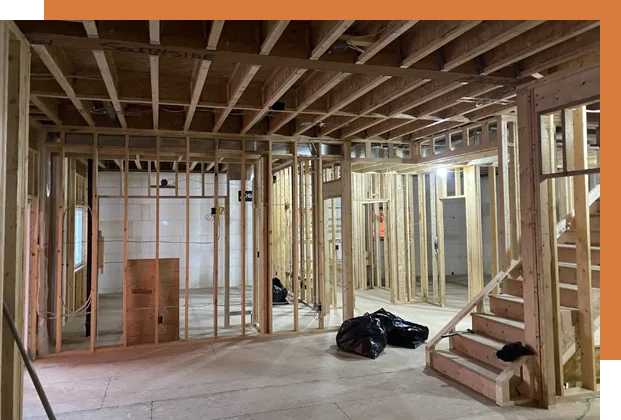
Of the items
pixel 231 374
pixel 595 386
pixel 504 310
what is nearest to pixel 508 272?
pixel 504 310

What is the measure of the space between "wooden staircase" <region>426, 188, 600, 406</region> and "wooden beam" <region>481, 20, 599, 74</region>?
82.8 inches

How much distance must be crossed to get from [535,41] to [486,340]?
2.82 meters

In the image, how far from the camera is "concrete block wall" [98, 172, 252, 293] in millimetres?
9258

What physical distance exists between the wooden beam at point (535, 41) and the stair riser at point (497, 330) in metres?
2.41

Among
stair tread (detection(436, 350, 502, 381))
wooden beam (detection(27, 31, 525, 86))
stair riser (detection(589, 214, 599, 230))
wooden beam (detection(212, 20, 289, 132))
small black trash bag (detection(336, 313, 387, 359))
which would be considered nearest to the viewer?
wooden beam (detection(212, 20, 289, 132))

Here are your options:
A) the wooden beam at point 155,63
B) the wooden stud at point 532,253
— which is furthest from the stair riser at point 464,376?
the wooden beam at point 155,63

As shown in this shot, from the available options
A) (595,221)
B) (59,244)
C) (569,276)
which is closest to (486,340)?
(569,276)

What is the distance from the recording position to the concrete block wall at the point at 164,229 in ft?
30.4

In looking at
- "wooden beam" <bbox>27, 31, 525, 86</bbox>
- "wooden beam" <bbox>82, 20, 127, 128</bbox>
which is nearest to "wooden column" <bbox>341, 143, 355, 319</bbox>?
"wooden beam" <bbox>27, 31, 525, 86</bbox>

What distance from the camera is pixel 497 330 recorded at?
4238mm

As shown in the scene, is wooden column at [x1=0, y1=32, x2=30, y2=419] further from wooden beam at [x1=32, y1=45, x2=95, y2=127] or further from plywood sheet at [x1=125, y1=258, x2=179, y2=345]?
plywood sheet at [x1=125, y1=258, x2=179, y2=345]

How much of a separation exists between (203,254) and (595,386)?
26.6 ft

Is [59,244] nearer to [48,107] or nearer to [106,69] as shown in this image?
[48,107]

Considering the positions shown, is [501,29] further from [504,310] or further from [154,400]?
[154,400]
